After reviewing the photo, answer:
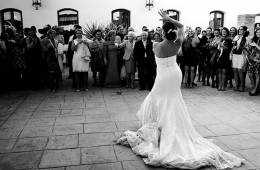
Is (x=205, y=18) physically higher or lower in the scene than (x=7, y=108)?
higher

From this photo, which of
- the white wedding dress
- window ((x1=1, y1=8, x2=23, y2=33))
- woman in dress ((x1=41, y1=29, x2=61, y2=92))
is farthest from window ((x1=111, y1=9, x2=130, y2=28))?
the white wedding dress

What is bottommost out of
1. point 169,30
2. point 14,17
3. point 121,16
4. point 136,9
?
point 169,30

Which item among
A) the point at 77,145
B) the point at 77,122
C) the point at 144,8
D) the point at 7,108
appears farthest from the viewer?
the point at 144,8

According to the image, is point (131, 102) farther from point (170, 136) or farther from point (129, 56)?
point (170, 136)

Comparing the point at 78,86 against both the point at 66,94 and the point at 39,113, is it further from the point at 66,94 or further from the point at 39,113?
the point at 39,113

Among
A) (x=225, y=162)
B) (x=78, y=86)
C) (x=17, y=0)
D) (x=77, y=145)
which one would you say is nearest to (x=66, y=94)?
(x=78, y=86)

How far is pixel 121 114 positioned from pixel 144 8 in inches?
449

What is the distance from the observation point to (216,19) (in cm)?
1775

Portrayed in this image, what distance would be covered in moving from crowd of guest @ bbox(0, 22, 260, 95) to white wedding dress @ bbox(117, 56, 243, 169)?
4.14 meters

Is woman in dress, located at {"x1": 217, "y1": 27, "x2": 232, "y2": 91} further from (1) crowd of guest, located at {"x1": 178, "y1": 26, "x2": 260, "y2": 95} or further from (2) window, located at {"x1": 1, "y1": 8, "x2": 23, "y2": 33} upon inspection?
(2) window, located at {"x1": 1, "y1": 8, "x2": 23, "y2": 33}

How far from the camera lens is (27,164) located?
3.89 m

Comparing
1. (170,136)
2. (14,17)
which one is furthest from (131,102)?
(14,17)

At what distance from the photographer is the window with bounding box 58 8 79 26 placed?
1611 centimetres

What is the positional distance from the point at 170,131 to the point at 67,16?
13.4 meters
